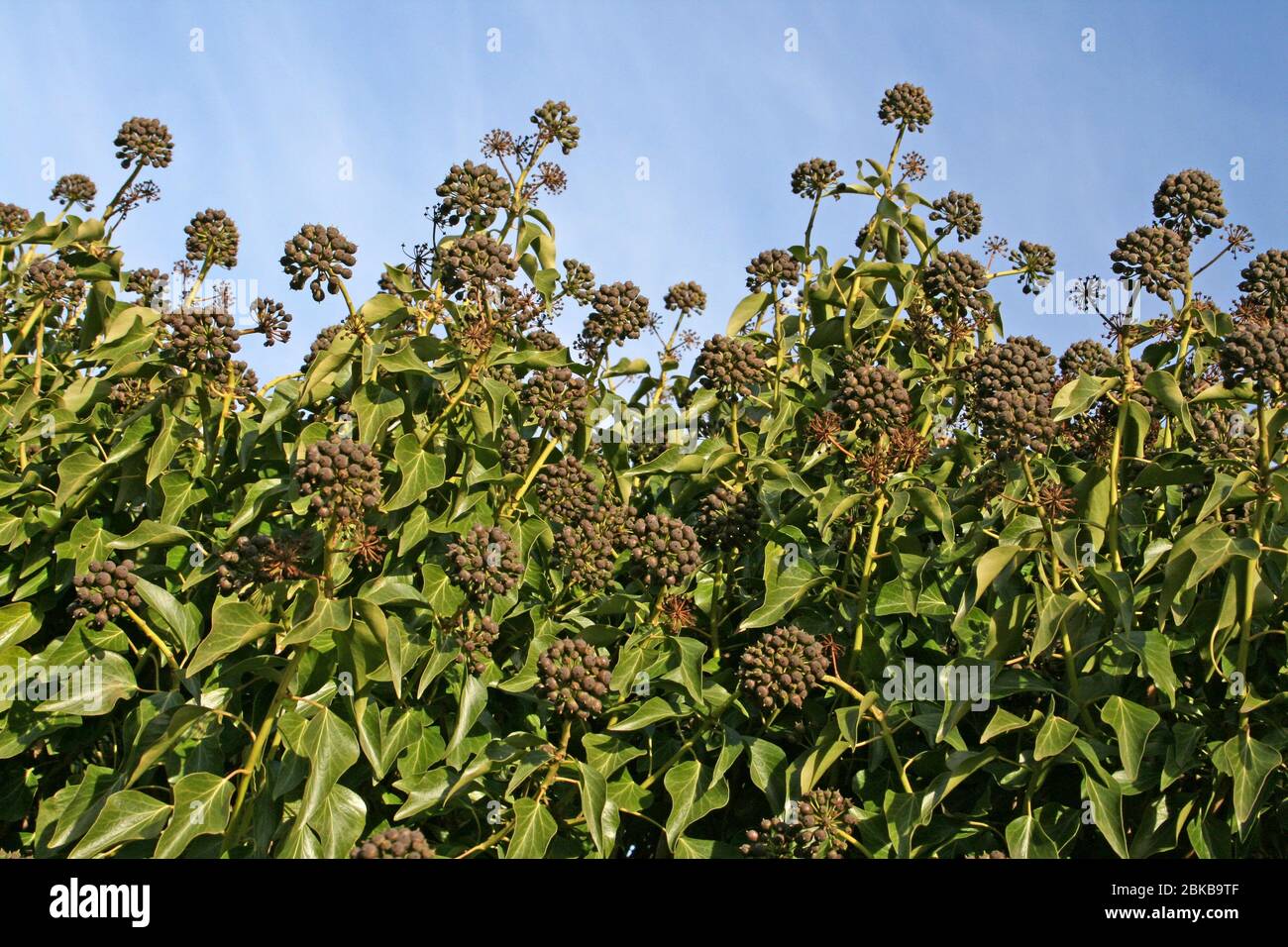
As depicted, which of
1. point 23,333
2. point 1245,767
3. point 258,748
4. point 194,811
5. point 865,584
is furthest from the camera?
point 23,333

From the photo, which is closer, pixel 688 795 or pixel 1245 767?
pixel 1245 767

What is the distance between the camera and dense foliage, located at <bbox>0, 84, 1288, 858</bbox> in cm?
367

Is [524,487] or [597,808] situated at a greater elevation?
[524,487]

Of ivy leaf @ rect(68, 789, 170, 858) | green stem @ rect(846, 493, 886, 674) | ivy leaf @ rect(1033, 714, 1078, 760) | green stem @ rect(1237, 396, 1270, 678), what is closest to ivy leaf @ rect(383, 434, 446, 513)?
ivy leaf @ rect(68, 789, 170, 858)

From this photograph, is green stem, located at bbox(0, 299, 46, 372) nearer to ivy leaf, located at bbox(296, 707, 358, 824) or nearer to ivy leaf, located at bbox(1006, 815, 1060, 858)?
ivy leaf, located at bbox(296, 707, 358, 824)

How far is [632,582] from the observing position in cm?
461

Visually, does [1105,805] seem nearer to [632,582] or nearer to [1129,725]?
[1129,725]

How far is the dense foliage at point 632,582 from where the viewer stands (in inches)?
145

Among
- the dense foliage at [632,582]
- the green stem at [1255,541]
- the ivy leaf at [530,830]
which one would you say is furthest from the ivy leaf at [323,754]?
the green stem at [1255,541]

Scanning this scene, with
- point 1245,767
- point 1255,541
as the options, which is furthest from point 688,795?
point 1255,541

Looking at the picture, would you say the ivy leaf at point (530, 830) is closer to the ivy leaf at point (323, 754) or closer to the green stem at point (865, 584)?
the ivy leaf at point (323, 754)

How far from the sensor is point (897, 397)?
4.21 meters
